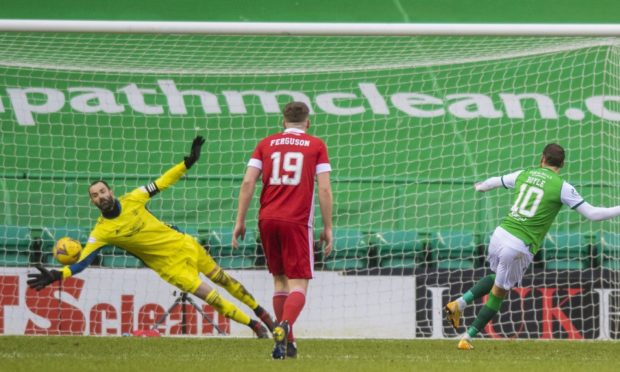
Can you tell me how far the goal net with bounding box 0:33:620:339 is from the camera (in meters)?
9.93

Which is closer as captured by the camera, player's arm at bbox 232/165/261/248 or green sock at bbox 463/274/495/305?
player's arm at bbox 232/165/261/248

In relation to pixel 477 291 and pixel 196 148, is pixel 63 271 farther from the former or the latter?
pixel 477 291

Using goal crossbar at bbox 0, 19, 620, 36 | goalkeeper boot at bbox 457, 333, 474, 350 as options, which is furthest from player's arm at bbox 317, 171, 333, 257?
goal crossbar at bbox 0, 19, 620, 36

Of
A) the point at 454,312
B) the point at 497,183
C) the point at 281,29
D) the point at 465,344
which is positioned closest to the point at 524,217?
the point at 497,183

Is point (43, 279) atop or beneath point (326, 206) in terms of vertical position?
beneath

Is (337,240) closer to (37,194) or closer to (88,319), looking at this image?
(88,319)

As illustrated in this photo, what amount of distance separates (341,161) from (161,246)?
4.25m

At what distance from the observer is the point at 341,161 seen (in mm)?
12570

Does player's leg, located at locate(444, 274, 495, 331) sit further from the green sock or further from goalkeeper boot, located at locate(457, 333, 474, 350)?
goalkeeper boot, located at locate(457, 333, 474, 350)

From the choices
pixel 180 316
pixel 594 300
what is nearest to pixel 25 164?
pixel 180 316

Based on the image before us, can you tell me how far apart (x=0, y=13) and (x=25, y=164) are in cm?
251

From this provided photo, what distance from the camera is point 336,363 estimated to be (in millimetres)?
6504

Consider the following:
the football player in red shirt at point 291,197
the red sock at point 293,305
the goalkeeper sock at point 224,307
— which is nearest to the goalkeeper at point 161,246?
the goalkeeper sock at point 224,307

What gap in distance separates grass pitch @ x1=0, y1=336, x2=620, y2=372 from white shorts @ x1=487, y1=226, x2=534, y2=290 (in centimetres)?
54
